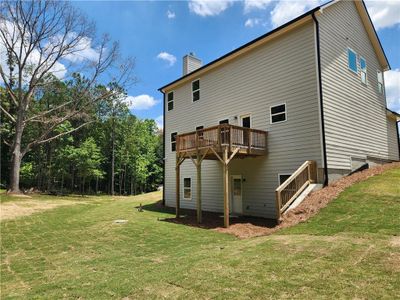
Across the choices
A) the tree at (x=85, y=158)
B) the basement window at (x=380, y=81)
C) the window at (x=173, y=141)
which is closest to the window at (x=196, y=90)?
the window at (x=173, y=141)

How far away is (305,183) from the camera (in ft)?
35.9

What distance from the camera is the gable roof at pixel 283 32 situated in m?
12.0

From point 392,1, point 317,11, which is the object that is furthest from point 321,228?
point 392,1

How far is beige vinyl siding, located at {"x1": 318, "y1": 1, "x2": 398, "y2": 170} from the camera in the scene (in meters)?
11.9

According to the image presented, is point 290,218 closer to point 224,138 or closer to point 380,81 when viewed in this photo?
point 224,138

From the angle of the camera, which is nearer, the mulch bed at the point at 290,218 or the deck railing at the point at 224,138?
the mulch bed at the point at 290,218

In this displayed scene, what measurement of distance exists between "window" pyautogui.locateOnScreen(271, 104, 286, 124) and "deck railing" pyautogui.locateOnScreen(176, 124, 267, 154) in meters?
0.73

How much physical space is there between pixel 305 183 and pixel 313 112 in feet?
9.31

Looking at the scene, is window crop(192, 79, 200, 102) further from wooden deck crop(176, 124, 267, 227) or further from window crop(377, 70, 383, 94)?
window crop(377, 70, 383, 94)

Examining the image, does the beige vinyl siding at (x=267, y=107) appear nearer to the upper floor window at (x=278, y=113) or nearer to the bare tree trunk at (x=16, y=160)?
the upper floor window at (x=278, y=113)

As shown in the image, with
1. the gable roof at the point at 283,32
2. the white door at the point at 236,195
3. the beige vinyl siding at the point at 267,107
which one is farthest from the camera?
the white door at the point at 236,195

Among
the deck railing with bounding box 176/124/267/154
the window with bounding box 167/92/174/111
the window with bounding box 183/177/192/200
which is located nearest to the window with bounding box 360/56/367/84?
the deck railing with bounding box 176/124/267/154

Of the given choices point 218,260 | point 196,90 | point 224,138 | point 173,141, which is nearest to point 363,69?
point 196,90

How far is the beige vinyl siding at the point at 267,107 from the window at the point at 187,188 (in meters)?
0.40
